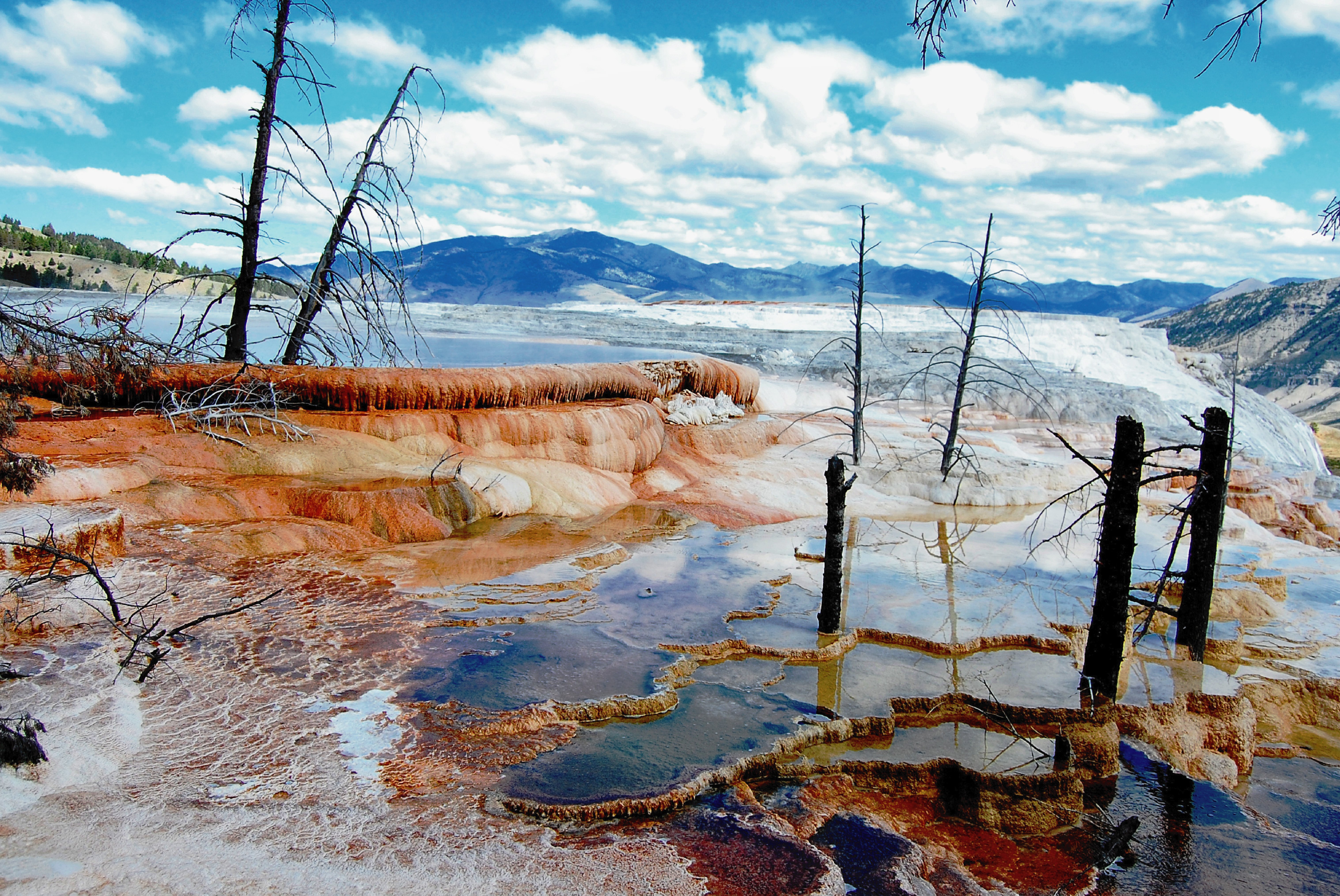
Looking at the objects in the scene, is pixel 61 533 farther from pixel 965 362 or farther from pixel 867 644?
pixel 965 362

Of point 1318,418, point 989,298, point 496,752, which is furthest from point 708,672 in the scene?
point 1318,418

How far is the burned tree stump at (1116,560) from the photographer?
6.05m

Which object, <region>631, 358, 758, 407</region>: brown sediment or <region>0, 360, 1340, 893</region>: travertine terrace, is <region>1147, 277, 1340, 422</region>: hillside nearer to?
<region>631, 358, 758, 407</region>: brown sediment

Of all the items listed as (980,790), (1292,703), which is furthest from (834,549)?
(1292,703)

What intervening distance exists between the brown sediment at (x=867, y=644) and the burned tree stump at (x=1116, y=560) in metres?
1.45

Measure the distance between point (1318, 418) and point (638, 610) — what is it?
86.1m

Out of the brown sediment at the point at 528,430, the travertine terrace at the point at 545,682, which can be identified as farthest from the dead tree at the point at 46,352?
the brown sediment at the point at 528,430

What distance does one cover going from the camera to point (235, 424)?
10133 millimetres

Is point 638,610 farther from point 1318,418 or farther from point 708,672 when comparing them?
point 1318,418

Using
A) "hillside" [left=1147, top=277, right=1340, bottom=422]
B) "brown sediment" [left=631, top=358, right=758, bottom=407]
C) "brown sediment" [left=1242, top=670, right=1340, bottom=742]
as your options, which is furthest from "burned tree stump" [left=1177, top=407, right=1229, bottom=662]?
"hillside" [left=1147, top=277, right=1340, bottom=422]

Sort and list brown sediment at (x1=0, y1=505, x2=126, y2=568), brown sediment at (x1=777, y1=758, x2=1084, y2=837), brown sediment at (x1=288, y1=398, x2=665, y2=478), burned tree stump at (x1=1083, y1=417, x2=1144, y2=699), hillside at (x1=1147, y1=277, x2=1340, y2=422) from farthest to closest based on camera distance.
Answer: hillside at (x1=1147, y1=277, x2=1340, y2=422) < brown sediment at (x1=288, y1=398, x2=665, y2=478) < brown sediment at (x1=0, y1=505, x2=126, y2=568) < burned tree stump at (x1=1083, y1=417, x2=1144, y2=699) < brown sediment at (x1=777, y1=758, x2=1084, y2=837)

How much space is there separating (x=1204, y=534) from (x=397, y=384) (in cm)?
997

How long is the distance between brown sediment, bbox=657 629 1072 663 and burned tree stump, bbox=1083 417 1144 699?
1454 mm

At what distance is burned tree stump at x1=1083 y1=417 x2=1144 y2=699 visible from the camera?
6.05 m
